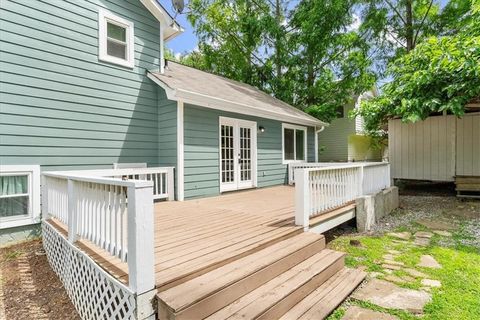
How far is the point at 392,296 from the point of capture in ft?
9.78

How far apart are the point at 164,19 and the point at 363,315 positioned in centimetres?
722

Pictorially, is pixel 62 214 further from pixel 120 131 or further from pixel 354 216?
pixel 354 216

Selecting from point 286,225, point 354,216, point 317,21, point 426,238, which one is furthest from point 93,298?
point 317,21

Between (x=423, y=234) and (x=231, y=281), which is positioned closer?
(x=231, y=281)

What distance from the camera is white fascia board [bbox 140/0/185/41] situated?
6.59m

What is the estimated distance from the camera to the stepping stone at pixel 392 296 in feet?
9.16

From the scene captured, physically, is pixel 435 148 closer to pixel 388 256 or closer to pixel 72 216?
pixel 388 256

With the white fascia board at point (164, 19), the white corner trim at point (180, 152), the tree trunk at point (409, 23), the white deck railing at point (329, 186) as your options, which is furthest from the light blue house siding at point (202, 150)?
the tree trunk at point (409, 23)

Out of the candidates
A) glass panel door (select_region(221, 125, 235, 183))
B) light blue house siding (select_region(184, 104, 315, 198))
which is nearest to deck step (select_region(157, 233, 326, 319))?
light blue house siding (select_region(184, 104, 315, 198))

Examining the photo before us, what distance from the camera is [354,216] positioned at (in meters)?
5.49

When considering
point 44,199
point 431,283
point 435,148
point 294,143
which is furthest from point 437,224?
point 44,199

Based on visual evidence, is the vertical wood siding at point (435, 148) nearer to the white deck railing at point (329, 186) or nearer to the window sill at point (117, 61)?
the white deck railing at point (329, 186)

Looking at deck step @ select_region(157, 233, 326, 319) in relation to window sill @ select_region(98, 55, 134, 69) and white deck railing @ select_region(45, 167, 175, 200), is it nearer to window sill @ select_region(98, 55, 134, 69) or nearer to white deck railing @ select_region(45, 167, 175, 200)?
white deck railing @ select_region(45, 167, 175, 200)

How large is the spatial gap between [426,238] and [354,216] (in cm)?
122
